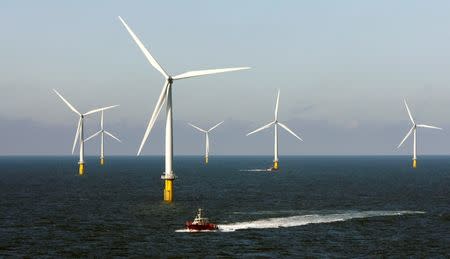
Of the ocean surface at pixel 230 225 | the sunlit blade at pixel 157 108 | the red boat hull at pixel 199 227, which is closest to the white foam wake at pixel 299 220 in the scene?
the ocean surface at pixel 230 225

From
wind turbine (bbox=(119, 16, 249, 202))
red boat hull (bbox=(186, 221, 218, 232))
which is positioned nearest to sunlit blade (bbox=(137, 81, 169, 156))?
wind turbine (bbox=(119, 16, 249, 202))

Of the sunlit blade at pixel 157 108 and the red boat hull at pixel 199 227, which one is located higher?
the sunlit blade at pixel 157 108

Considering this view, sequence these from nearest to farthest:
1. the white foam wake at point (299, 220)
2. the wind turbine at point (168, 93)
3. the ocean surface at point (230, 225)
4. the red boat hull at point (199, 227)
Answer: the ocean surface at point (230, 225) → the red boat hull at point (199, 227) → the white foam wake at point (299, 220) → the wind turbine at point (168, 93)

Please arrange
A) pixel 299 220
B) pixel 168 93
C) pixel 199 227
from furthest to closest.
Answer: pixel 168 93 → pixel 299 220 → pixel 199 227

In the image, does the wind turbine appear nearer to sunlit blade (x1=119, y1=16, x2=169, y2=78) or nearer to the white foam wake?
sunlit blade (x1=119, y1=16, x2=169, y2=78)

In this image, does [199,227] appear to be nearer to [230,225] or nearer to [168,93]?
[230,225]

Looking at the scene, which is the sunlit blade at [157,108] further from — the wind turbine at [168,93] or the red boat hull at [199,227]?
the red boat hull at [199,227]

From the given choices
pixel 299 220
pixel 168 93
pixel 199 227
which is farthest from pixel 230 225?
pixel 168 93

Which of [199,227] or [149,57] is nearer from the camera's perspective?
[199,227]

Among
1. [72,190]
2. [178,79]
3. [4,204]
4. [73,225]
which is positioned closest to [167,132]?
[178,79]
